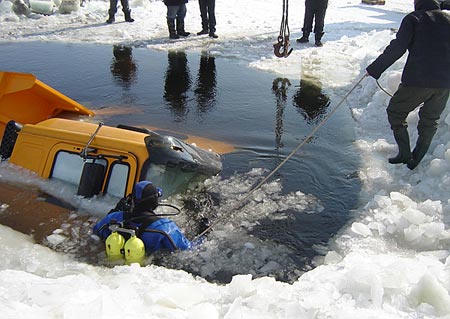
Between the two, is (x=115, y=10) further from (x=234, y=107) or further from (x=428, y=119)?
(x=428, y=119)

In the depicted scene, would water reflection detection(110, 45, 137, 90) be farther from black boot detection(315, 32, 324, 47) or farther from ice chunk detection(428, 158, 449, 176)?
ice chunk detection(428, 158, 449, 176)

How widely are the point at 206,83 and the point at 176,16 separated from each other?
4432 millimetres

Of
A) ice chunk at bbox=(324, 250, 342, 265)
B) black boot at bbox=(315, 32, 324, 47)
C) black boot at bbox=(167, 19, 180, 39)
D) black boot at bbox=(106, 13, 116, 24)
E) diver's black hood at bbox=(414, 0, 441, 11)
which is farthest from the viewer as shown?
black boot at bbox=(106, 13, 116, 24)

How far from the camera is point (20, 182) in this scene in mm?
5523

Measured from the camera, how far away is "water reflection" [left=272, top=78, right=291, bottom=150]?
23.6ft

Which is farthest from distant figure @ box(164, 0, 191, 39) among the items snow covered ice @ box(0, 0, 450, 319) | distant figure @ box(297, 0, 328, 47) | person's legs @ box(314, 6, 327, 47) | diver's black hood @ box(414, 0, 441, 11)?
diver's black hood @ box(414, 0, 441, 11)

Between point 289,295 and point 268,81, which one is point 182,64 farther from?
point 289,295

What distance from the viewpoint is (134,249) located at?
412 cm

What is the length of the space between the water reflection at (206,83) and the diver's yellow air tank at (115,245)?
14.5 ft

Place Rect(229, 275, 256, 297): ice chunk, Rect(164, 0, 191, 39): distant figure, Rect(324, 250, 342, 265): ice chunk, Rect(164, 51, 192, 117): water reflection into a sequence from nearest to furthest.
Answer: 1. Rect(229, 275, 256, 297): ice chunk
2. Rect(324, 250, 342, 265): ice chunk
3. Rect(164, 51, 192, 117): water reflection
4. Rect(164, 0, 191, 39): distant figure

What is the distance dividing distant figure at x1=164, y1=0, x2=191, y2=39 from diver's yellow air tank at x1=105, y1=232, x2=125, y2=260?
Result: 9969mm

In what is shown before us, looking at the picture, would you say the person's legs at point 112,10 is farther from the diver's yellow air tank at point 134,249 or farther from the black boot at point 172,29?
the diver's yellow air tank at point 134,249

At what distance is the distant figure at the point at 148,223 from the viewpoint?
4305 millimetres

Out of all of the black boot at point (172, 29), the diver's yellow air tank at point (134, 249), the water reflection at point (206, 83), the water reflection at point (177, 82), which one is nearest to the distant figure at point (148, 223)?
the diver's yellow air tank at point (134, 249)
